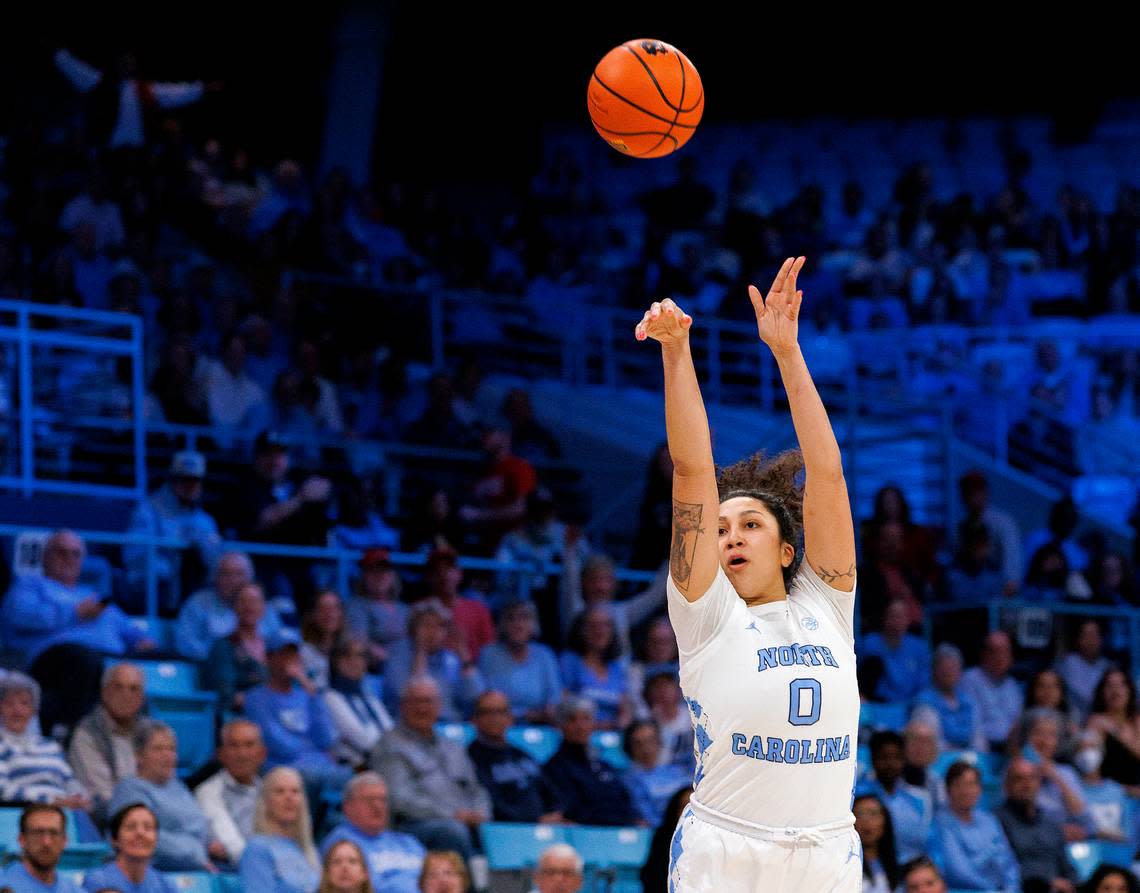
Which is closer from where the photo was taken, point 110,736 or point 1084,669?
point 110,736

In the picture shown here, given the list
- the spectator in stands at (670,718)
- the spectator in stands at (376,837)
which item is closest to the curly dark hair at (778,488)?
the spectator in stands at (376,837)

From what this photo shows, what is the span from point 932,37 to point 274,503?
1171 centimetres

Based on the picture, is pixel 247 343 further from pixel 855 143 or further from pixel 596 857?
pixel 855 143

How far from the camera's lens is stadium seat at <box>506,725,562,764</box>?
420 inches

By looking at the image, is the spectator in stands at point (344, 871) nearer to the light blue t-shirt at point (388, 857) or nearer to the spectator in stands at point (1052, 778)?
the light blue t-shirt at point (388, 857)

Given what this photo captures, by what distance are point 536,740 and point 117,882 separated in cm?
320

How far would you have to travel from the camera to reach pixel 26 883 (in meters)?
7.71

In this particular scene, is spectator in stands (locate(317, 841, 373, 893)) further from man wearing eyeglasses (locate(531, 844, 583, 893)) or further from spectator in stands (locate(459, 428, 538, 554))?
spectator in stands (locate(459, 428, 538, 554))

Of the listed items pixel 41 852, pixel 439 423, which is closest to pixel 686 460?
pixel 41 852

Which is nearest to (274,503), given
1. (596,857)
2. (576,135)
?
(596,857)

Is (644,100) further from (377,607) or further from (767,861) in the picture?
(377,607)

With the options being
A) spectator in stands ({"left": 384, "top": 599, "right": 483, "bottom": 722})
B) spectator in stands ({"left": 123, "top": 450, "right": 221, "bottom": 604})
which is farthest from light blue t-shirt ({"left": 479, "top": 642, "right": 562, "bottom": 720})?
spectator in stands ({"left": 123, "top": 450, "right": 221, "bottom": 604})

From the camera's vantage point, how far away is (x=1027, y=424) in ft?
55.0

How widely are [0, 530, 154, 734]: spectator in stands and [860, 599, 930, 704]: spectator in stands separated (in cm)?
470
